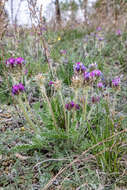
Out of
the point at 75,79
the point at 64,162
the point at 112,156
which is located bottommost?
the point at 64,162

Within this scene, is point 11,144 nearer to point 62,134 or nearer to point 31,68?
point 62,134

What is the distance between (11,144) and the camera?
144 cm

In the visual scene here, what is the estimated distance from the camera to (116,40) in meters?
4.67

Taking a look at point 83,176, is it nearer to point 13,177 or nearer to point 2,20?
point 13,177

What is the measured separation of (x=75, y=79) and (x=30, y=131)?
717 mm

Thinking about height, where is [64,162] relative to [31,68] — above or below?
below

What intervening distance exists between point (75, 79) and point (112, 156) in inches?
21.2

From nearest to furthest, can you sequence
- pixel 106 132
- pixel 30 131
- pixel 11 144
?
1. pixel 106 132
2. pixel 11 144
3. pixel 30 131

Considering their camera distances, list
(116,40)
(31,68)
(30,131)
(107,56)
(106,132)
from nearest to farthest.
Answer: (106,132)
(30,131)
(31,68)
(107,56)
(116,40)

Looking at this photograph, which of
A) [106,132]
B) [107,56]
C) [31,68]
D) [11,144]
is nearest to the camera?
[106,132]

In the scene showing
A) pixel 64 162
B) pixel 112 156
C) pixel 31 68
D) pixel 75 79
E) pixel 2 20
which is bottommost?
pixel 64 162

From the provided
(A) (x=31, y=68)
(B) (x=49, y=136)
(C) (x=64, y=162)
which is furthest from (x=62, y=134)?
(A) (x=31, y=68)

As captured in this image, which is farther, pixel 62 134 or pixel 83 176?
pixel 62 134

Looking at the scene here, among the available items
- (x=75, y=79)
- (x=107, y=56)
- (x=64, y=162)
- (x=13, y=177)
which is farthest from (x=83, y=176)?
(x=107, y=56)
